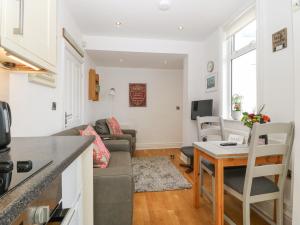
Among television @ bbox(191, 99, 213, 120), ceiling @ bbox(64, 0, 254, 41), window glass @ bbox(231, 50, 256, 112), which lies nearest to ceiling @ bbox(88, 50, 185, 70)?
ceiling @ bbox(64, 0, 254, 41)

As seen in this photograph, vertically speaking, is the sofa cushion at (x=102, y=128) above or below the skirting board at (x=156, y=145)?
above

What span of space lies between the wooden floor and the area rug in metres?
0.13

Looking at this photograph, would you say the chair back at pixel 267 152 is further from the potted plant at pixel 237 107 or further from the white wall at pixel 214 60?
the white wall at pixel 214 60

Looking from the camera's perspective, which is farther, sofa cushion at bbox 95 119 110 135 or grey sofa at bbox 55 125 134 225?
sofa cushion at bbox 95 119 110 135

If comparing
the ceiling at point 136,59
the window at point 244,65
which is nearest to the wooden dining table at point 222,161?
the window at point 244,65

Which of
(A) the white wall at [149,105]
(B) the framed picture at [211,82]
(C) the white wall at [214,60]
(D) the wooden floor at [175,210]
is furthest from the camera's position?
(A) the white wall at [149,105]

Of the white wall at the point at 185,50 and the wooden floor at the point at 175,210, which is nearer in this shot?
the wooden floor at the point at 175,210

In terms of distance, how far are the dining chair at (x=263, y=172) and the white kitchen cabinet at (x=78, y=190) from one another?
118cm

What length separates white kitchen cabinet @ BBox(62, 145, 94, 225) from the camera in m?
0.85

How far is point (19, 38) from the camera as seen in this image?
0.85 metres

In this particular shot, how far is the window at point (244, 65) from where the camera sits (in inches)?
99.4

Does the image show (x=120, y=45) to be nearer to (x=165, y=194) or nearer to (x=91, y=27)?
(x=91, y=27)

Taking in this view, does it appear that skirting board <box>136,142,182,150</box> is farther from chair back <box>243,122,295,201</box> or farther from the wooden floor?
chair back <box>243,122,295,201</box>

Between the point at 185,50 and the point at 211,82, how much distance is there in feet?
2.98
